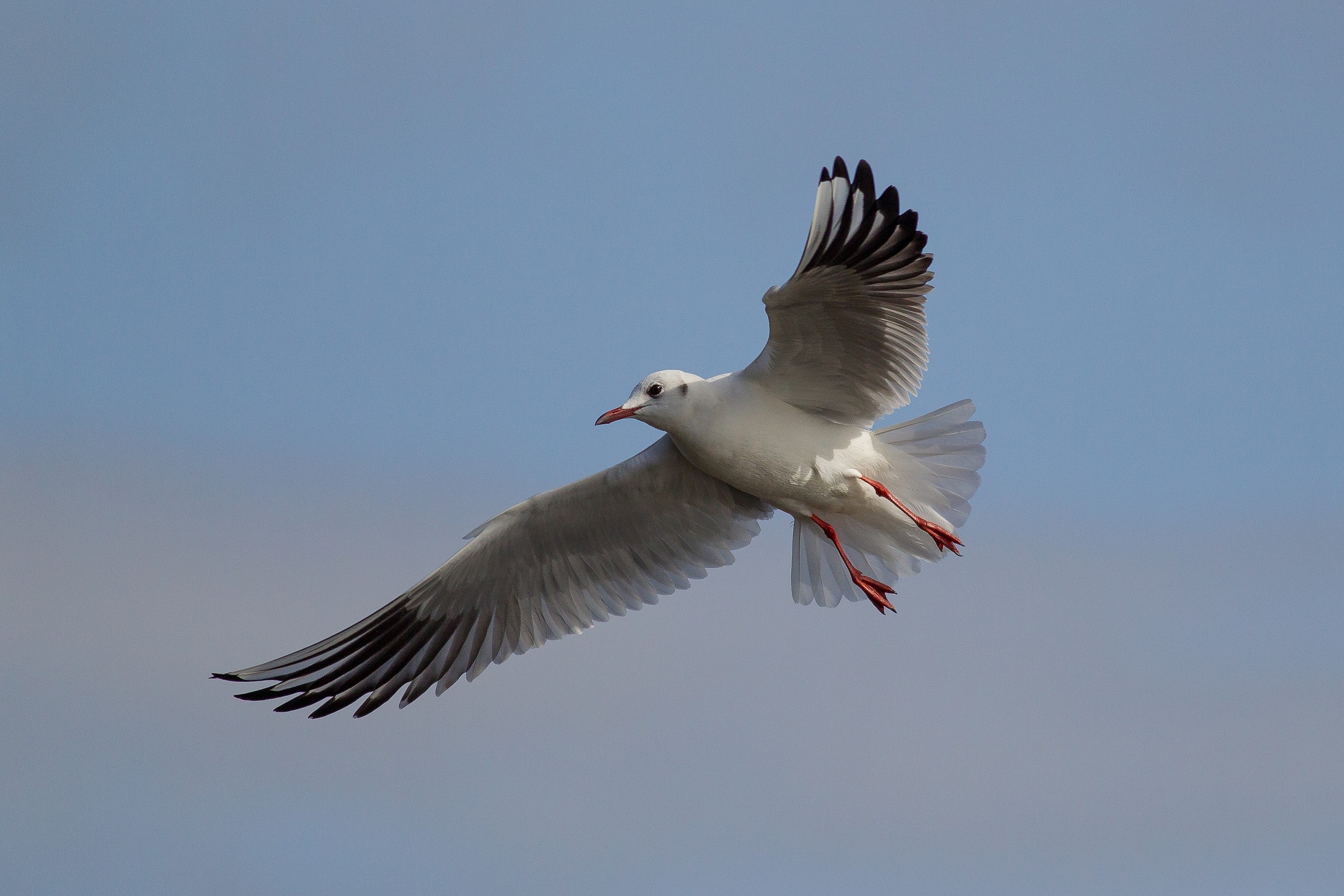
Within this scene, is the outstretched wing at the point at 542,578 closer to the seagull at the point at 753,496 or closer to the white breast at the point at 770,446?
the seagull at the point at 753,496

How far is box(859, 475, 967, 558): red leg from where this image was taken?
685 cm

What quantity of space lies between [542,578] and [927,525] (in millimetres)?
2106

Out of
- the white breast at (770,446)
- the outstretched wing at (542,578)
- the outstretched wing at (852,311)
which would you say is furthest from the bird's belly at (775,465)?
the outstretched wing at (542,578)

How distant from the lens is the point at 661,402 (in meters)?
6.54

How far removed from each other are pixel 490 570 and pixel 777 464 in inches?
71.3

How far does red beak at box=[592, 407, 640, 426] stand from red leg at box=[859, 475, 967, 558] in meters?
1.16

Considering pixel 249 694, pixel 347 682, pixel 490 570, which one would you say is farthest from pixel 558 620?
pixel 249 694

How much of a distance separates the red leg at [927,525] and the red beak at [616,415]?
116 cm

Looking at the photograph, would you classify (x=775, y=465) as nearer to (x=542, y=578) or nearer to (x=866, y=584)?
(x=866, y=584)

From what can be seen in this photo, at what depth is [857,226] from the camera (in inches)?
233

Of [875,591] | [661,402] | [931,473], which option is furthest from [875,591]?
[661,402]

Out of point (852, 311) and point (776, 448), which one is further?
point (776, 448)

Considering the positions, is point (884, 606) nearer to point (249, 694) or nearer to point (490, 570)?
point (490, 570)

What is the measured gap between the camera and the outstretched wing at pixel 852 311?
5.91m
